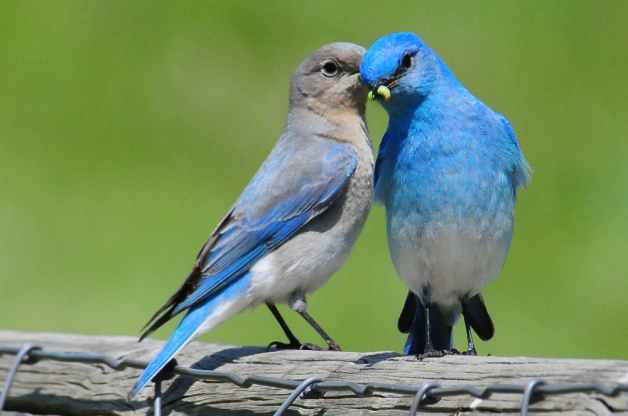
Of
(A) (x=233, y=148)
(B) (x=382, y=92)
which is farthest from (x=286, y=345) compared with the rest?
(A) (x=233, y=148)

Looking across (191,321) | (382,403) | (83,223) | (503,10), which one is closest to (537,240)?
(503,10)

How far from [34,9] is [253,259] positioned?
532 centimetres

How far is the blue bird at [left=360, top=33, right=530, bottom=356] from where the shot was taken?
495 cm

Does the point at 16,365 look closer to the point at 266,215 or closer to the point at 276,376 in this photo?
the point at 276,376

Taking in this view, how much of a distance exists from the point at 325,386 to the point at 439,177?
5.39 ft

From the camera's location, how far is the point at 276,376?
12.6 feet

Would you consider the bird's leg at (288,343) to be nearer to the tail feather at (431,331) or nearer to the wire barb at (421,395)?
the tail feather at (431,331)

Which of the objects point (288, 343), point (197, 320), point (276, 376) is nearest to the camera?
point (276, 376)

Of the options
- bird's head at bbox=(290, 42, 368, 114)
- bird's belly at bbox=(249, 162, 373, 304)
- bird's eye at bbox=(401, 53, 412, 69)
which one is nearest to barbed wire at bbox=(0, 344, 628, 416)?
bird's belly at bbox=(249, 162, 373, 304)

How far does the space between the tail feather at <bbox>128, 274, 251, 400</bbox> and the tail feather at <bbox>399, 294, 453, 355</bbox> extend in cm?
72

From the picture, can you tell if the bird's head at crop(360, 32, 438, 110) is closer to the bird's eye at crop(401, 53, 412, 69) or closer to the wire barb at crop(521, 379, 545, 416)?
the bird's eye at crop(401, 53, 412, 69)

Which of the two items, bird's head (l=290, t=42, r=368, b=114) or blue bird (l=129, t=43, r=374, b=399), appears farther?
bird's head (l=290, t=42, r=368, b=114)

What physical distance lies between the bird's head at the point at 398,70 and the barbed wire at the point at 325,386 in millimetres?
1460

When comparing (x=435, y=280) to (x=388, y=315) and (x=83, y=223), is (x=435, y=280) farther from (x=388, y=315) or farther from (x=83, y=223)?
(x=83, y=223)
